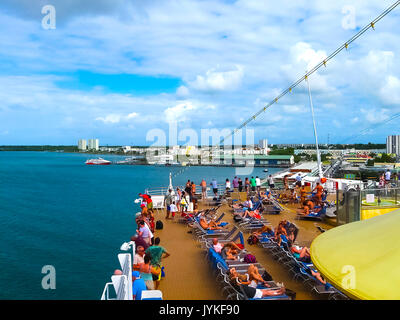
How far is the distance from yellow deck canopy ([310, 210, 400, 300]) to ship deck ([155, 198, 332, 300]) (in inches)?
77.6

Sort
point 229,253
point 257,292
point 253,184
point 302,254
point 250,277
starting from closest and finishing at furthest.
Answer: point 257,292
point 250,277
point 302,254
point 229,253
point 253,184

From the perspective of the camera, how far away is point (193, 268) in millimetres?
7387

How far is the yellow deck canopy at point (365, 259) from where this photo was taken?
330 cm

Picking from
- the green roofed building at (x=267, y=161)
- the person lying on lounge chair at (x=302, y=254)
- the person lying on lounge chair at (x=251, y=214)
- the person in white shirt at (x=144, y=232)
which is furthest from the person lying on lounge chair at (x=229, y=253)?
the green roofed building at (x=267, y=161)

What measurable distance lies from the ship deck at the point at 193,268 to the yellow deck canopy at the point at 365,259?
6.47 ft

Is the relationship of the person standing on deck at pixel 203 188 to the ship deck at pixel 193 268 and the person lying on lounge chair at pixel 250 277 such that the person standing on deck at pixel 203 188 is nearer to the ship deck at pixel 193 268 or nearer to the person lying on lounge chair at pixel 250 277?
the ship deck at pixel 193 268

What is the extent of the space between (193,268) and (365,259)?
444 centimetres

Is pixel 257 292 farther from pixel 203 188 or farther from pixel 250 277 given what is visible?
pixel 203 188

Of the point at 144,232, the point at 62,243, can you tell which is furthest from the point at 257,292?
the point at 62,243

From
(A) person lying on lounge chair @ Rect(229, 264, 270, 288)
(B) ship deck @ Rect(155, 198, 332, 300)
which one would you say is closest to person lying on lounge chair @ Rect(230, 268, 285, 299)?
(A) person lying on lounge chair @ Rect(229, 264, 270, 288)

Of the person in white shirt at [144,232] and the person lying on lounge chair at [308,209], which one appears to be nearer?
the person in white shirt at [144,232]

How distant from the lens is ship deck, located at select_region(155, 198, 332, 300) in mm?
6145

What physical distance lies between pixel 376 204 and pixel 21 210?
1487 inches
